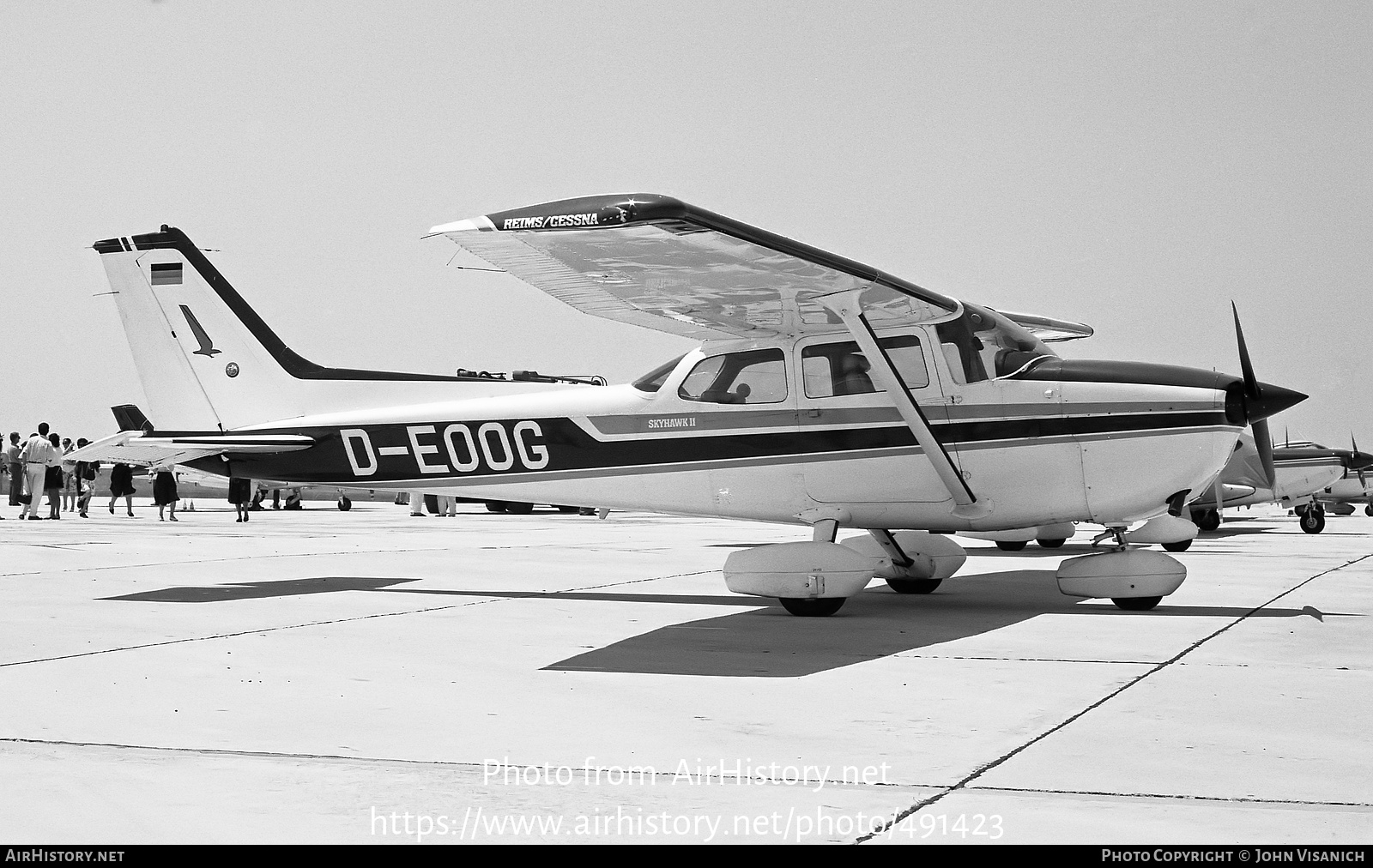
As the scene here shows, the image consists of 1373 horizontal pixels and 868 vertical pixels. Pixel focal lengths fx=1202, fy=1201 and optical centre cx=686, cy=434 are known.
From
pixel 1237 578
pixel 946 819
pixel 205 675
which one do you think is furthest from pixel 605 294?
pixel 1237 578

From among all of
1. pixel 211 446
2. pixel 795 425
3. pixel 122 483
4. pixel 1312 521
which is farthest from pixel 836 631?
pixel 122 483

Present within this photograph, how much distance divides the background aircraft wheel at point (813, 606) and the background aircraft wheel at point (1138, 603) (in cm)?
213

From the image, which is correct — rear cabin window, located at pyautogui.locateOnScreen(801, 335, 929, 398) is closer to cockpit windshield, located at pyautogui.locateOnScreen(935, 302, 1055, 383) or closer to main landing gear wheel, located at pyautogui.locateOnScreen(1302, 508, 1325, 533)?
cockpit windshield, located at pyautogui.locateOnScreen(935, 302, 1055, 383)

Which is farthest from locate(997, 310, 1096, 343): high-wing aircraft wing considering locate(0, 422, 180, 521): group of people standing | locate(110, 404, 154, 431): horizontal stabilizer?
locate(110, 404, 154, 431): horizontal stabilizer

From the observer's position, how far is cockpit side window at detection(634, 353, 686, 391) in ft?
32.7

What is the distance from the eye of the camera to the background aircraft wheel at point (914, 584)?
407 inches

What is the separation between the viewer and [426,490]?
34.8ft

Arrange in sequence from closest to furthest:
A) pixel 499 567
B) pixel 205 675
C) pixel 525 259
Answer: pixel 205 675
pixel 525 259
pixel 499 567

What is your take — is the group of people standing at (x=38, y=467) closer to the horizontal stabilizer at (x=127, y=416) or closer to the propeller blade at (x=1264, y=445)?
the horizontal stabilizer at (x=127, y=416)

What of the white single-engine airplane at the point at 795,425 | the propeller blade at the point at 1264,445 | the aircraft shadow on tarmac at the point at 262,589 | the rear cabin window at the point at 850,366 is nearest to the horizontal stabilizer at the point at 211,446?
the white single-engine airplane at the point at 795,425

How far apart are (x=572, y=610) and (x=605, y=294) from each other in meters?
2.36

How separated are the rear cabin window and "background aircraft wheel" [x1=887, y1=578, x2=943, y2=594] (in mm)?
1982
